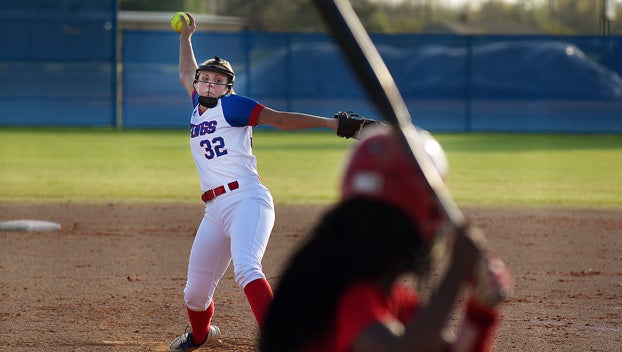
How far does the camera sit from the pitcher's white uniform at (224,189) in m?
5.67

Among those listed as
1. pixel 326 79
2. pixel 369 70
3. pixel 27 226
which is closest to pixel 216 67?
pixel 369 70

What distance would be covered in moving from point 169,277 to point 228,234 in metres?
2.93

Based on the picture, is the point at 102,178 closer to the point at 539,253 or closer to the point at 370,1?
the point at 539,253

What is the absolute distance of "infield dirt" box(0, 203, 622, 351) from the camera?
6484 millimetres

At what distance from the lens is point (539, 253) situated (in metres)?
9.95

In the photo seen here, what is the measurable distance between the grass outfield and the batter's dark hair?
1108 centimetres

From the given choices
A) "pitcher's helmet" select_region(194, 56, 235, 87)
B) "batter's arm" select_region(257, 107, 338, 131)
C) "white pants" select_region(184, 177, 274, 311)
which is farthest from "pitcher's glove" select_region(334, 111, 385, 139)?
"pitcher's helmet" select_region(194, 56, 235, 87)

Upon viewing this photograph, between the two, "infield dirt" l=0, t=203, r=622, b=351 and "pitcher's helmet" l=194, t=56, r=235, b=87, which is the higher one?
"pitcher's helmet" l=194, t=56, r=235, b=87

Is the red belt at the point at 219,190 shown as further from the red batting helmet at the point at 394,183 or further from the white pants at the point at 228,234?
the red batting helmet at the point at 394,183

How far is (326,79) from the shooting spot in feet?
91.6

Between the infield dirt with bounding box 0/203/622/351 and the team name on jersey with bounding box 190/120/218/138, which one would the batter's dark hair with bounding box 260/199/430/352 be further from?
the infield dirt with bounding box 0/203/622/351

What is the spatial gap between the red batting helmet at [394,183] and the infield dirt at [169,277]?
3.93m

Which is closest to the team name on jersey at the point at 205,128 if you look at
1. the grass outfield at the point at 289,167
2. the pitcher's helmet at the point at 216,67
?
the pitcher's helmet at the point at 216,67

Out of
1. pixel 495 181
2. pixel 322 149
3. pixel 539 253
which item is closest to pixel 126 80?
pixel 322 149
